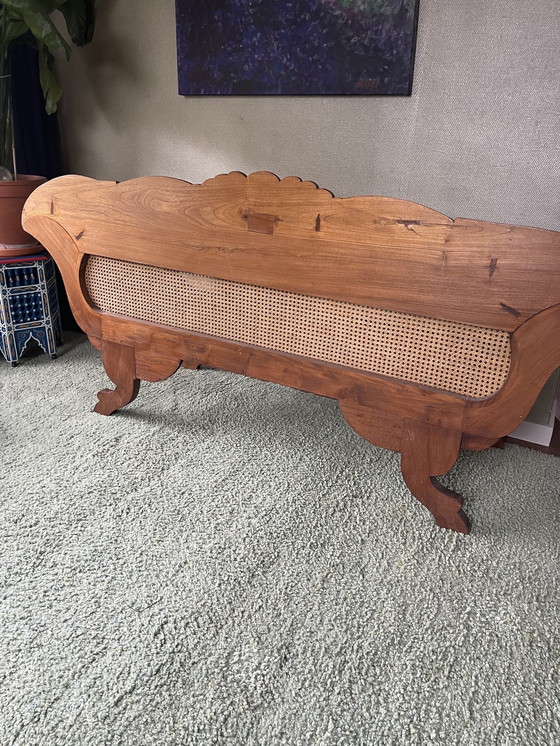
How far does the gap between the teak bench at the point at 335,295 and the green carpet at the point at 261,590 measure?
0.21 meters

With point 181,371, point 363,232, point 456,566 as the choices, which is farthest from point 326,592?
point 181,371

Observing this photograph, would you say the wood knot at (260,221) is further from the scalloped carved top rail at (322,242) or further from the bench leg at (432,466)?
the bench leg at (432,466)

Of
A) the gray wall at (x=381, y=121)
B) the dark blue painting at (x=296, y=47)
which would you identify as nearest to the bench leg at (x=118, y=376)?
the gray wall at (x=381, y=121)

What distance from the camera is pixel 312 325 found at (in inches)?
57.3

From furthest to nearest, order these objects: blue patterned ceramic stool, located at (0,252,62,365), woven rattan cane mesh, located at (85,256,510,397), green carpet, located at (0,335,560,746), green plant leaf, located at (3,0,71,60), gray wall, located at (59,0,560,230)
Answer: blue patterned ceramic stool, located at (0,252,62,365) → green plant leaf, located at (3,0,71,60) → gray wall, located at (59,0,560,230) → woven rattan cane mesh, located at (85,256,510,397) → green carpet, located at (0,335,560,746)

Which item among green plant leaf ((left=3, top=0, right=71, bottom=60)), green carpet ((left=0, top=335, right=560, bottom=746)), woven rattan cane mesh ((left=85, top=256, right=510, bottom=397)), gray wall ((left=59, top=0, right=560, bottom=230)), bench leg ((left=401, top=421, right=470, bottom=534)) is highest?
green plant leaf ((left=3, top=0, right=71, bottom=60))

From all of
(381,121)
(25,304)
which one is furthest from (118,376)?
(381,121)

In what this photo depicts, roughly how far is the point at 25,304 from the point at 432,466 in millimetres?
1673

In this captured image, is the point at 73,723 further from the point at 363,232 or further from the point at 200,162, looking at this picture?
the point at 200,162

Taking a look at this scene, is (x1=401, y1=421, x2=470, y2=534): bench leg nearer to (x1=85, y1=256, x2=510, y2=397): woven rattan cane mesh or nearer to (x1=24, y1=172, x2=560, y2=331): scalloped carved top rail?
(x1=85, y1=256, x2=510, y2=397): woven rattan cane mesh

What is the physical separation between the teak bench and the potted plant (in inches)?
15.8

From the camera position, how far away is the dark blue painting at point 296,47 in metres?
1.73

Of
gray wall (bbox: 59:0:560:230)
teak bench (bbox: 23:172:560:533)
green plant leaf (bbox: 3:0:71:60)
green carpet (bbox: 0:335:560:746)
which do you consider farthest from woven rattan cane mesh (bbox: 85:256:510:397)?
green plant leaf (bbox: 3:0:71:60)

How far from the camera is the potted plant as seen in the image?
1983 millimetres
